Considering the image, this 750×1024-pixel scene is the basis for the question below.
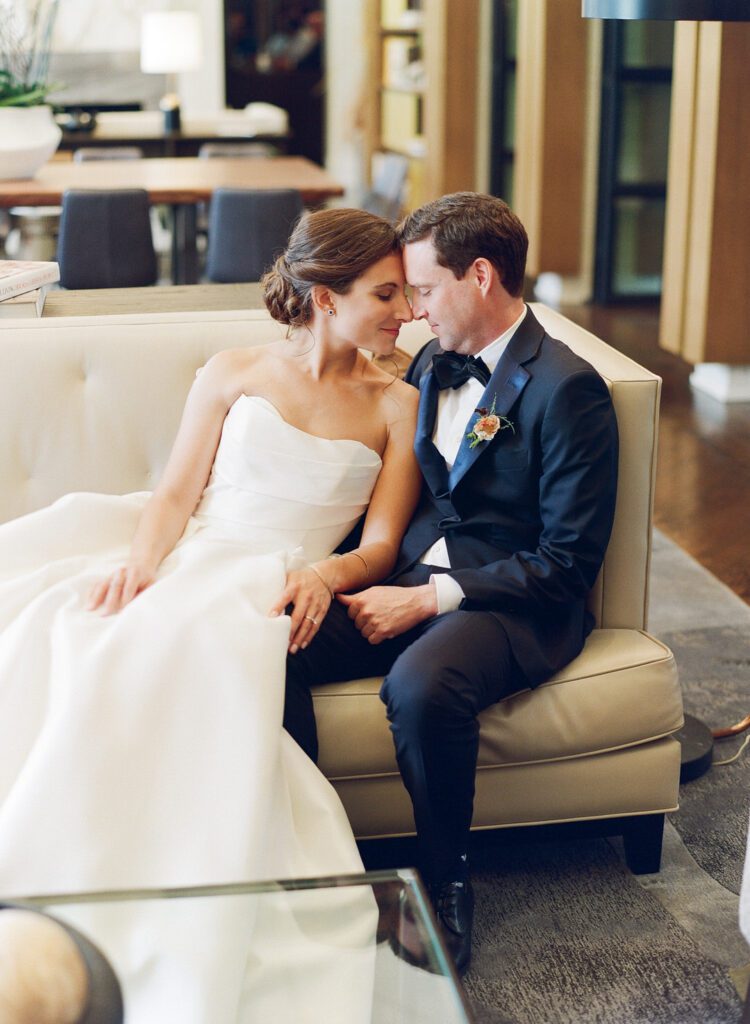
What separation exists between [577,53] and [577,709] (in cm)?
623

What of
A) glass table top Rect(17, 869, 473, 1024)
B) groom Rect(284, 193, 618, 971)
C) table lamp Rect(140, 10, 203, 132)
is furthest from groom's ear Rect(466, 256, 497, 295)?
table lamp Rect(140, 10, 203, 132)

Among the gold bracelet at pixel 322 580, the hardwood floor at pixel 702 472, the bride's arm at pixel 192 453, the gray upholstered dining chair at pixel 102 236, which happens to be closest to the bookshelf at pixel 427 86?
the hardwood floor at pixel 702 472

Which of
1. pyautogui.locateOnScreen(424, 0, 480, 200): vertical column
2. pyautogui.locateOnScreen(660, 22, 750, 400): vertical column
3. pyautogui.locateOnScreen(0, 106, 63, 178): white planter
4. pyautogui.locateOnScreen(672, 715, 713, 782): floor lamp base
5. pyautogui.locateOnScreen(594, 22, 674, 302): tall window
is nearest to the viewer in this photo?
pyautogui.locateOnScreen(672, 715, 713, 782): floor lamp base

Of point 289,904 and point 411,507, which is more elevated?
point 411,507

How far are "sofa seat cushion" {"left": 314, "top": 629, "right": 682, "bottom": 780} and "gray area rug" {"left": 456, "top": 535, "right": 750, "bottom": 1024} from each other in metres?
0.28

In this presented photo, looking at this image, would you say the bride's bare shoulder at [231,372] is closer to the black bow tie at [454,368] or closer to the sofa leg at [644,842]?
the black bow tie at [454,368]

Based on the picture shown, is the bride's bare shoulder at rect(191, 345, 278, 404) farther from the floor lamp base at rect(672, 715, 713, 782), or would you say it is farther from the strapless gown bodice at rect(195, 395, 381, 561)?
the floor lamp base at rect(672, 715, 713, 782)

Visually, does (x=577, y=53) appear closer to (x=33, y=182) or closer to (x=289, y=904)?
(x=33, y=182)

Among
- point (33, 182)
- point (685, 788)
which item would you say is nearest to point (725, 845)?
point (685, 788)

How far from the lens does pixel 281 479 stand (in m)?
2.34

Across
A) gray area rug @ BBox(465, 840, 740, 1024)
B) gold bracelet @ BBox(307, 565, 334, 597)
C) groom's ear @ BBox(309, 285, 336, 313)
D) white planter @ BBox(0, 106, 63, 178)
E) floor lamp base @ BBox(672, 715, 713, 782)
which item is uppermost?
white planter @ BBox(0, 106, 63, 178)

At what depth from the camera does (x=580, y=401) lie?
2133 millimetres

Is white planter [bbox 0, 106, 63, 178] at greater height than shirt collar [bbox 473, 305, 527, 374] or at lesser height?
greater

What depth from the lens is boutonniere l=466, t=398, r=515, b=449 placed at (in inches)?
86.0
